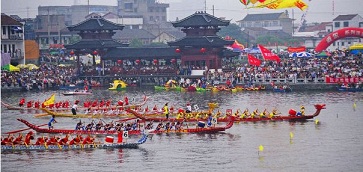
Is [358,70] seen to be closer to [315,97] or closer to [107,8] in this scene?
[315,97]

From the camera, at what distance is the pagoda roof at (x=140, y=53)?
249 ft

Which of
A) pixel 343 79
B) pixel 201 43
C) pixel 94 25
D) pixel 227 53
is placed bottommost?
pixel 343 79

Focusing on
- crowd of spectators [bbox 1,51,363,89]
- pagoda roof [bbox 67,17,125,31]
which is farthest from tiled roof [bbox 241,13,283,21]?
pagoda roof [bbox 67,17,125,31]

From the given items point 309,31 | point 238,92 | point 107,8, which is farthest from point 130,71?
point 107,8

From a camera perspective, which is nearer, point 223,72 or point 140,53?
point 223,72

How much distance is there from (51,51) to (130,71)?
66.5 ft

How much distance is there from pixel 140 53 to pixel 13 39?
1240cm

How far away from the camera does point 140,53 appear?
252 feet

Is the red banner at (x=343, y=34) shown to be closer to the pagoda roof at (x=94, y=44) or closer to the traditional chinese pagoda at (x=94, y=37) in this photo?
the traditional chinese pagoda at (x=94, y=37)

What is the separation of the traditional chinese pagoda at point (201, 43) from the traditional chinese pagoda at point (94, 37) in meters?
6.70

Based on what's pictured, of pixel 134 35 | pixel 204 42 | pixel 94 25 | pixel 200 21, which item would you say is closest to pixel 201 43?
pixel 204 42

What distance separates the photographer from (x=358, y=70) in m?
65.6

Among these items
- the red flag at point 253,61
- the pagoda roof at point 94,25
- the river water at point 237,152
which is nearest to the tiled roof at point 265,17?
the pagoda roof at point 94,25

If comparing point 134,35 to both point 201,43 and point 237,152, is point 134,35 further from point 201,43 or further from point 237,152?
point 237,152
